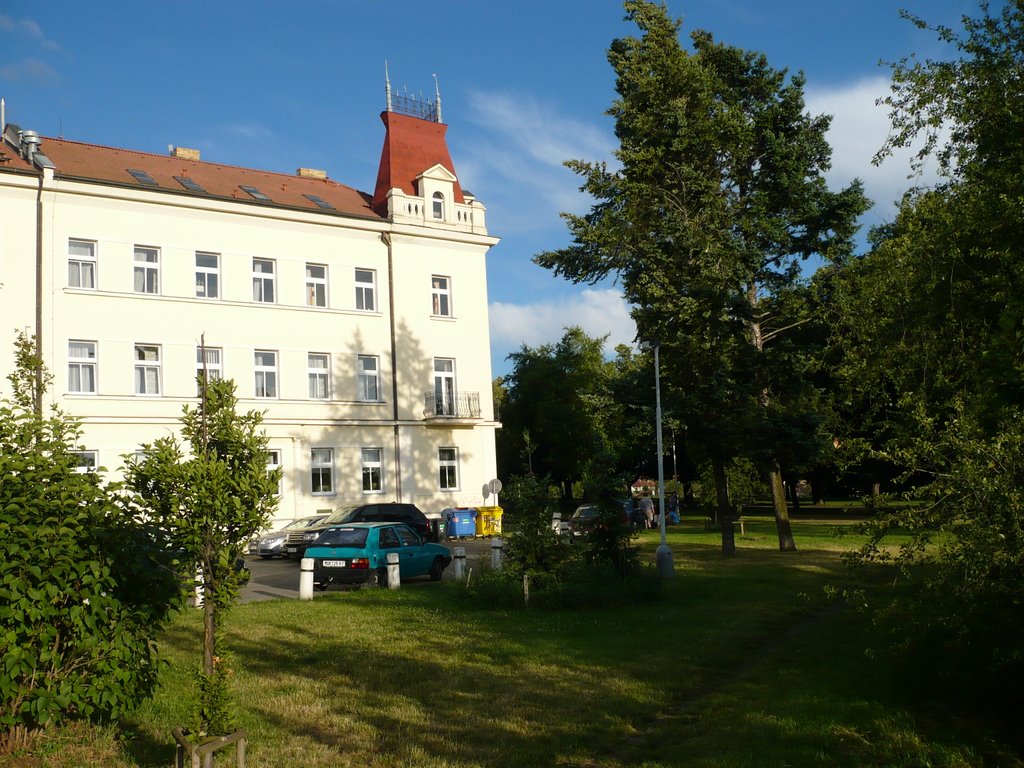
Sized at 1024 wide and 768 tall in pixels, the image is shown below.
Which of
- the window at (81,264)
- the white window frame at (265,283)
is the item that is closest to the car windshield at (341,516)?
the white window frame at (265,283)

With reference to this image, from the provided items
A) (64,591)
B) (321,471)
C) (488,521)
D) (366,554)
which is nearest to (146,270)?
(321,471)

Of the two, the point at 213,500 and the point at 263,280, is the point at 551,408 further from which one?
the point at 213,500

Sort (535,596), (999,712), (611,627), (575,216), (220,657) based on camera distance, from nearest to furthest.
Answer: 1. (220,657)
2. (999,712)
3. (611,627)
4. (535,596)
5. (575,216)

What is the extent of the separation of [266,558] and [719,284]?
17.3m

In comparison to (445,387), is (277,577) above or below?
below

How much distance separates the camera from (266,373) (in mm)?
37500

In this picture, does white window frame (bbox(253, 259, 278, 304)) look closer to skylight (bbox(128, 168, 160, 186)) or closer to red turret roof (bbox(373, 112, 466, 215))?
skylight (bbox(128, 168, 160, 186))

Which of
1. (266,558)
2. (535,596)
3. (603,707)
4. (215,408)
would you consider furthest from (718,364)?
(215,408)

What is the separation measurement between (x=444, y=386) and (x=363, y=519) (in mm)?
11838

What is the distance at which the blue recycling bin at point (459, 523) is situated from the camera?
127ft

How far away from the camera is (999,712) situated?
8.55 metres

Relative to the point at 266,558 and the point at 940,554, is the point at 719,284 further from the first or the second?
the point at 940,554

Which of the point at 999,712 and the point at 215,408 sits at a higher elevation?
the point at 215,408

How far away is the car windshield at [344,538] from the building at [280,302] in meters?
10.5
